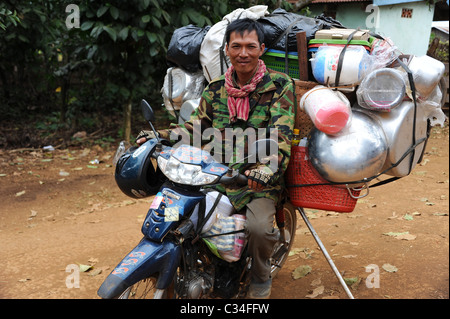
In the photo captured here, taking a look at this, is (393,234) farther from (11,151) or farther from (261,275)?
(11,151)

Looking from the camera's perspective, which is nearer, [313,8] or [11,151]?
[11,151]

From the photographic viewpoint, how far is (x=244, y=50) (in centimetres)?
264

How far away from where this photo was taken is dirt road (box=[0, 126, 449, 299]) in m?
3.42

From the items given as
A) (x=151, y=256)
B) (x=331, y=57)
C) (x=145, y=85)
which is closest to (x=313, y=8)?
(x=145, y=85)

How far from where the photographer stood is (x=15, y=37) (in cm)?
718

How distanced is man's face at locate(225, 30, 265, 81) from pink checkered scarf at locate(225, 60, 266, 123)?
0.07 metres

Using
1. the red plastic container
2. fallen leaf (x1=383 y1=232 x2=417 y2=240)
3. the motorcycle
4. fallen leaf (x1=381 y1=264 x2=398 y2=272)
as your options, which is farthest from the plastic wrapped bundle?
fallen leaf (x1=383 y1=232 x2=417 y2=240)

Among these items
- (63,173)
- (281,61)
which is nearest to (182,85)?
(281,61)

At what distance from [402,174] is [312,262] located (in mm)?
1528

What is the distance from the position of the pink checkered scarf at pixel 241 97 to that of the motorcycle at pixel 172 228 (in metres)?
0.43

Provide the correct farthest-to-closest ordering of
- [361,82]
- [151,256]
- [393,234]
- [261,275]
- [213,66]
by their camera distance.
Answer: [393,234]
[213,66]
[261,275]
[361,82]
[151,256]

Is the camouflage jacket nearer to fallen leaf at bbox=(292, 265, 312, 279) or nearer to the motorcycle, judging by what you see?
the motorcycle

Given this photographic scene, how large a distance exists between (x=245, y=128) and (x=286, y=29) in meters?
0.77

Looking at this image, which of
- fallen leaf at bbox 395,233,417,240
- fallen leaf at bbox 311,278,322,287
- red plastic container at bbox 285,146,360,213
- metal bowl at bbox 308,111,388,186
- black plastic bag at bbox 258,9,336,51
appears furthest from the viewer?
fallen leaf at bbox 395,233,417,240
